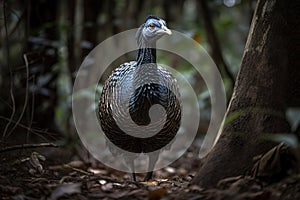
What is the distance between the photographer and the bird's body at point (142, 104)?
17.0ft

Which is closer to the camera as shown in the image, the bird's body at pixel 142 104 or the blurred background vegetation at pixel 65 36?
the bird's body at pixel 142 104

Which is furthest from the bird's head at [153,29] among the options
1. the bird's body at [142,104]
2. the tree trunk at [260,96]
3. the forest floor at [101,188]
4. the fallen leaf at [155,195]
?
the fallen leaf at [155,195]

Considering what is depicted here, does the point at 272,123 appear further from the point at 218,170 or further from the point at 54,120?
the point at 54,120

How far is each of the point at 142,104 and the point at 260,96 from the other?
178cm

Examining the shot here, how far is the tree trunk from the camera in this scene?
343 centimetres

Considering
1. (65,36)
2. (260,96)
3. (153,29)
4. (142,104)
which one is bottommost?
(142,104)

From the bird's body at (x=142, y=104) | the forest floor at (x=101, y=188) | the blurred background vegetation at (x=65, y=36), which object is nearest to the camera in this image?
the forest floor at (x=101, y=188)

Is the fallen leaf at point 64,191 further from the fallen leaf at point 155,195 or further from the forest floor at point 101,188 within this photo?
the fallen leaf at point 155,195

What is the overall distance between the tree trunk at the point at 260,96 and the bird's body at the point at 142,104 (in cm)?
157

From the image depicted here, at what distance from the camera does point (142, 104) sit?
5.14 metres

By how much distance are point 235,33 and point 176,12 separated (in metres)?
1.56

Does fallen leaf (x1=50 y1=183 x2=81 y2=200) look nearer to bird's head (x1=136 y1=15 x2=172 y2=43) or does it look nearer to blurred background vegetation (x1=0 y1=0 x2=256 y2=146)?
bird's head (x1=136 y1=15 x2=172 y2=43)

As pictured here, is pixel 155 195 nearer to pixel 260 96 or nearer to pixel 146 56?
pixel 260 96

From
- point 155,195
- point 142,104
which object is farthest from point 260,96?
point 142,104
